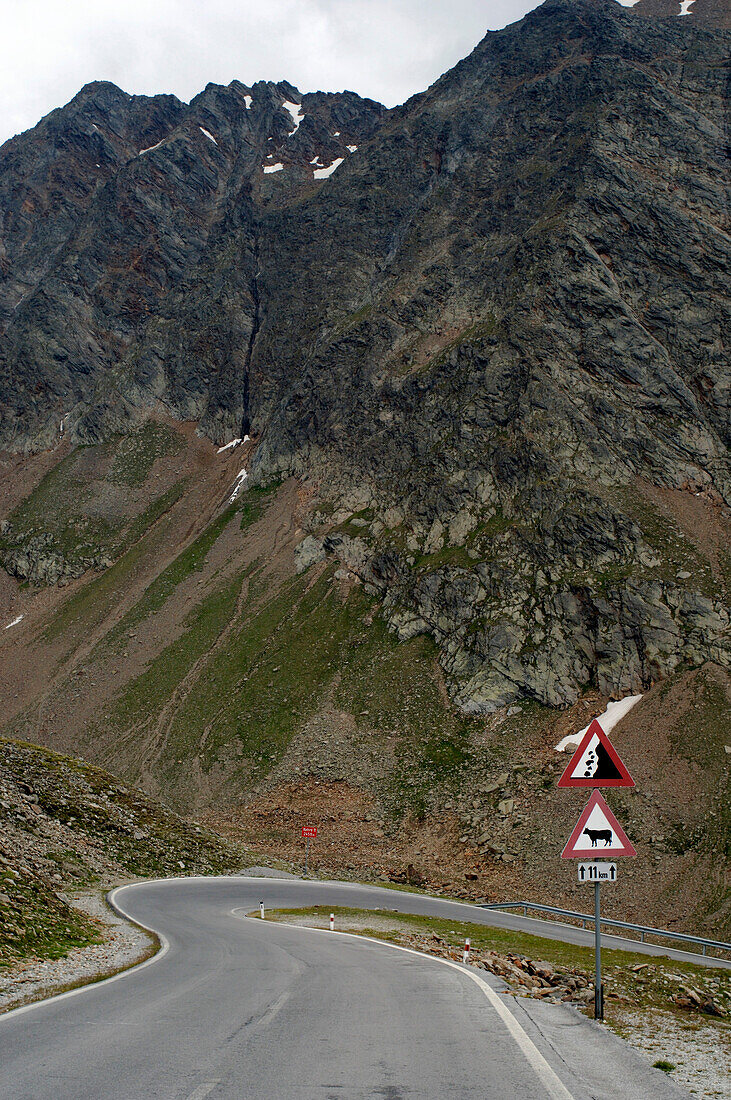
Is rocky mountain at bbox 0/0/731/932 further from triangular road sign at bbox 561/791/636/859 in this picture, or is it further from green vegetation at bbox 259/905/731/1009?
triangular road sign at bbox 561/791/636/859

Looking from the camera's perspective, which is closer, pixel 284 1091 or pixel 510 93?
pixel 284 1091

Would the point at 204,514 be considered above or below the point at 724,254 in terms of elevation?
below

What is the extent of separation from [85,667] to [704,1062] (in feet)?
244

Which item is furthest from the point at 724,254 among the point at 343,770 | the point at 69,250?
the point at 69,250

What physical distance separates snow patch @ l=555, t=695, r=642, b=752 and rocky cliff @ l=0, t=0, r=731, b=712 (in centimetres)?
209

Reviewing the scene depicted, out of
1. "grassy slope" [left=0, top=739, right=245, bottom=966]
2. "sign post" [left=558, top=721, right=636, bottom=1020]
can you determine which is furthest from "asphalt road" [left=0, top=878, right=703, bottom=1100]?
"grassy slope" [left=0, top=739, right=245, bottom=966]

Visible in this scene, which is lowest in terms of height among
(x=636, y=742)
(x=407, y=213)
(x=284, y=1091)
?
(x=636, y=742)

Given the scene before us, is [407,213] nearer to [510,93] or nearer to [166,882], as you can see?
[510,93]

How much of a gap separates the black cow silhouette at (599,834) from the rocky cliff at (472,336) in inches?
1672

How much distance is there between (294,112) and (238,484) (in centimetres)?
12115

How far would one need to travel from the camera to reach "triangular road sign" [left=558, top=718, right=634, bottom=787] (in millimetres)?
9805

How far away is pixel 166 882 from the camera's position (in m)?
31.7

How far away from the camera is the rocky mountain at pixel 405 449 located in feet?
176

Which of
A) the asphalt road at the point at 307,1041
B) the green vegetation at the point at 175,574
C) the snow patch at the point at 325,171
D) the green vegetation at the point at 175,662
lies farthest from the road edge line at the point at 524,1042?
the snow patch at the point at 325,171
